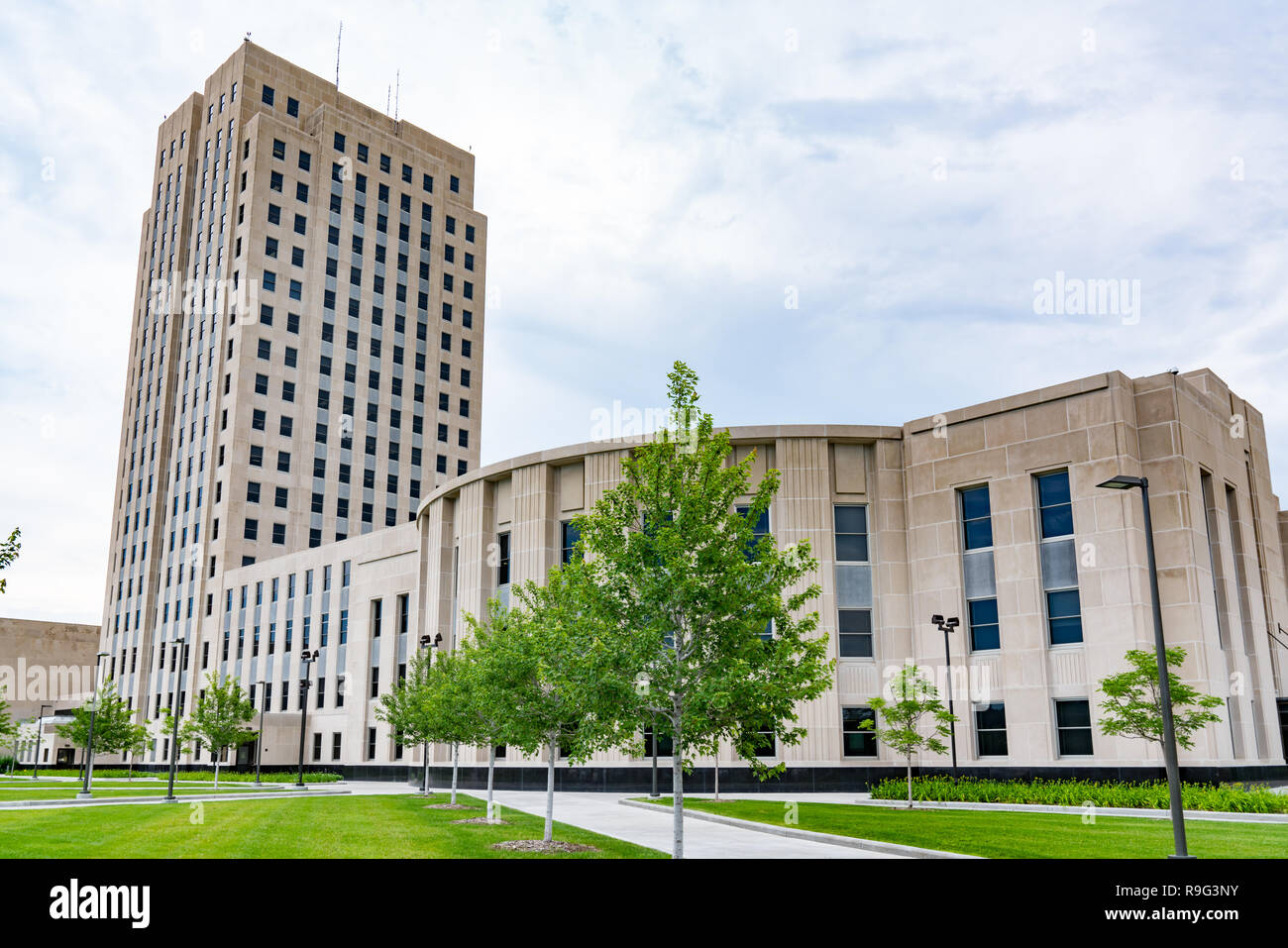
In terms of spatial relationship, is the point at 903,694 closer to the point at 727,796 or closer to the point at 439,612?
the point at 727,796

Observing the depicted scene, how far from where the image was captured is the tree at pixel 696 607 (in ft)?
57.5

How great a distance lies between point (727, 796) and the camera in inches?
1551

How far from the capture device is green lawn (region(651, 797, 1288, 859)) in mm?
18047

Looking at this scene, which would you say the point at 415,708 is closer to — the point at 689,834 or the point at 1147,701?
the point at 689,834

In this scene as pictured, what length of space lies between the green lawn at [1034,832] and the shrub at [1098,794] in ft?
11.6

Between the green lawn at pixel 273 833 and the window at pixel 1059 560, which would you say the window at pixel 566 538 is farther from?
the window at pixel 1059 560

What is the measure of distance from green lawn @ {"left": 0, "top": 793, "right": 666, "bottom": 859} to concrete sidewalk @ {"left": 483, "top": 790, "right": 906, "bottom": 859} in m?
0.90

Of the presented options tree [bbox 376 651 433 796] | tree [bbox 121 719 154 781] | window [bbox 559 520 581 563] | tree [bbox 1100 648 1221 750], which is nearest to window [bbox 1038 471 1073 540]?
Result: tree [bbox 1100 648 1221 750]

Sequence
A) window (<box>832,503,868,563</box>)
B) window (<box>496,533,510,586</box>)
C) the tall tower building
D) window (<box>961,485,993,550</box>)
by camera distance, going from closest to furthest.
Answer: window (<box>961,485,993,550</box>) → window (<box>832,503,868,563</box>) → window (<box>496,533,510,586</box>) → the tall tower building

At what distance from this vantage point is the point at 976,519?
1651 inches

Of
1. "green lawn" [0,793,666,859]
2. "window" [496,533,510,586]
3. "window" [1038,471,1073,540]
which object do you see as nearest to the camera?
"green lawn" [0,793,666,859]

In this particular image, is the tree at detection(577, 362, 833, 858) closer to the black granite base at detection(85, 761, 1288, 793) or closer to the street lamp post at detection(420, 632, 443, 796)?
the black granite base at detection(85, 761, 1288, 793)
